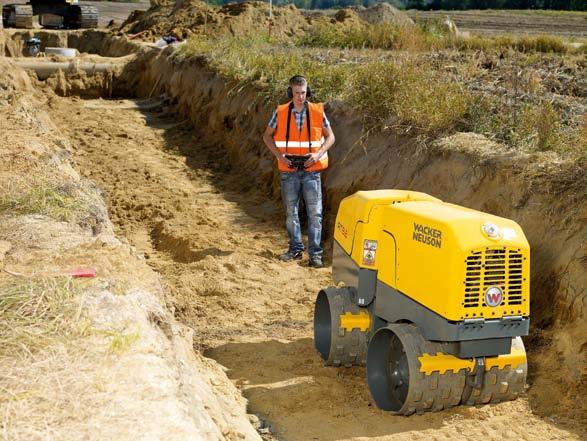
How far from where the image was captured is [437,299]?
4.96 m

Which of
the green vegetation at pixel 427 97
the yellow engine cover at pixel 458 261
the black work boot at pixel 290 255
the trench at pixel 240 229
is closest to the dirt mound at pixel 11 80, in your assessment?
the trench at pixel 240 229

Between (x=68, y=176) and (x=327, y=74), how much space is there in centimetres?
455

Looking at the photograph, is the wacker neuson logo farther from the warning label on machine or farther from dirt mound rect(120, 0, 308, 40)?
dirt mound rect(120, 0, 308, 40)

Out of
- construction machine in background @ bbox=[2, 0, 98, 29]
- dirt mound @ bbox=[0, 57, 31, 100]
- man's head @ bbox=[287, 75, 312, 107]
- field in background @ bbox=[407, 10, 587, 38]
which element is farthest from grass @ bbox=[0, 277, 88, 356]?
field in background @ bbox=[407, 10, 587, 38]

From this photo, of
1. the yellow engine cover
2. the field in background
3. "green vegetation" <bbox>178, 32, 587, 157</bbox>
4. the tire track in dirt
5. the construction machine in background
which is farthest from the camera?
the field in background

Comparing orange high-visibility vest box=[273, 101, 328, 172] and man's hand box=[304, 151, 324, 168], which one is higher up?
orange high-visibility vest box=[273, 101, 328, 172]

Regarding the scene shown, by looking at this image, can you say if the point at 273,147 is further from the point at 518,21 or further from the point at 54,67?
the point at 518,21

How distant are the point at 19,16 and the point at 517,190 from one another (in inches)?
1042

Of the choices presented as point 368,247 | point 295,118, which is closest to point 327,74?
point 295,118

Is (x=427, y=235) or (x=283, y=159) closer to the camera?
(x=427, y=235)

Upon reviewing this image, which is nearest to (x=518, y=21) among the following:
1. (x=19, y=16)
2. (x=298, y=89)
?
(x=19, y=16)

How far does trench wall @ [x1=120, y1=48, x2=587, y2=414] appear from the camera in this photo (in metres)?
5.96

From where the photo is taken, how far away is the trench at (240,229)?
5617 millimetres

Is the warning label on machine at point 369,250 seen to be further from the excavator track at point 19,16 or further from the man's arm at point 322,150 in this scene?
the excavator track at point 19,16
